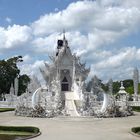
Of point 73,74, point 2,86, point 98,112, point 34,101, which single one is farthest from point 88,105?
point 2,86

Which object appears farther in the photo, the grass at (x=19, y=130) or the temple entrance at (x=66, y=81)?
the temple entrance at (x=66, y=81)

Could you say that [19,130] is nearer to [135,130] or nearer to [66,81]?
[135,130]

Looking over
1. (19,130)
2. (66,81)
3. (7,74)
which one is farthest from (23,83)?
(19,130)

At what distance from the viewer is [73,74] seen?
40750 millimetres

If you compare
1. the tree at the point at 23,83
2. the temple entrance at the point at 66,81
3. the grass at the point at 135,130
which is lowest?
the grass at the point at 135,130

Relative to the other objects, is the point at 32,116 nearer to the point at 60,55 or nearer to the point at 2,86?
the point at 60,55

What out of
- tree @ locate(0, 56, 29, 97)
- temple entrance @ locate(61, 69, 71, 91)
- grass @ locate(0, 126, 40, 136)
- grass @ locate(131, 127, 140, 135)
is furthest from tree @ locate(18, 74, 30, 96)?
grass @ locate(131, 127, 140, 135)

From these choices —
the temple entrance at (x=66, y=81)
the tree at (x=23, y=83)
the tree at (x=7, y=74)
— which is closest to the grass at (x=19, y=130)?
the temple entrance at (x=66, y=81)

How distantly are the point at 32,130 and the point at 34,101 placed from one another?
13.7m

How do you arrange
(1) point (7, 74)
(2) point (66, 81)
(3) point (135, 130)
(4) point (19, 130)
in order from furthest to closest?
(1) point (7, 74) → (2) point (66, 81) → (4) point (19, 130) → (3) point (135, 130)

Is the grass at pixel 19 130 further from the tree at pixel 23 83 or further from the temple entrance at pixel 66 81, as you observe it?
the tree at pixel 23 83

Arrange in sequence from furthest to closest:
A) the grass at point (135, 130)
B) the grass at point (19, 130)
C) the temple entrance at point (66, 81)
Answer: the temple entrance at point (66, 81), the grass at point (19, 130), the grass at point (135, 130)

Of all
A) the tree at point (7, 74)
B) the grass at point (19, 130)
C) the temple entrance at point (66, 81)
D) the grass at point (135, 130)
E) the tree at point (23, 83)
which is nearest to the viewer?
the grass at point (135, 130)

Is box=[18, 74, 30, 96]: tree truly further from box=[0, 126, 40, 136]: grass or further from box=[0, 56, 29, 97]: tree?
box=[0, 126, 40, 136]: grass
